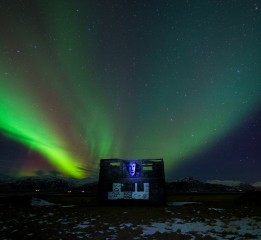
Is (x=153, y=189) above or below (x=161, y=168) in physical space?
below

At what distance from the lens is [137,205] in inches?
1272

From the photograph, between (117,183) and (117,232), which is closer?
(117,232)

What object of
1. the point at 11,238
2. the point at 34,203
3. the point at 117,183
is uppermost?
the point at 117,183

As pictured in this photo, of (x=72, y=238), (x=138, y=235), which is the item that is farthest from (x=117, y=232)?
(x=72, y=238)

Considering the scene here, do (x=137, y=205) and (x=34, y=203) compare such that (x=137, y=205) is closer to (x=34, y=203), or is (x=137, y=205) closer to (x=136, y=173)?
(x=136, y=173)

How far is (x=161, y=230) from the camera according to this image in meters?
13.9

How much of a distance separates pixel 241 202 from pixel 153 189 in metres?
12.5

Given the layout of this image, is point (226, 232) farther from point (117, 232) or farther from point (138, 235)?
point (117, 232)

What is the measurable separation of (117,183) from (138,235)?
20.8 metres

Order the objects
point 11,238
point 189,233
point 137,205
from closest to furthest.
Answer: point 11,238, point 189,233, point 137,205

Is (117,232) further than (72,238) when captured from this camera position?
Yes

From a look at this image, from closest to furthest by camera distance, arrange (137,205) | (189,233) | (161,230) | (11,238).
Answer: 1. (11,238)
2. (189,233)
3. (161,230)
4. (137,205)

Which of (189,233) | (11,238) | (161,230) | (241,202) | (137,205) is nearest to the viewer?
(11,238)

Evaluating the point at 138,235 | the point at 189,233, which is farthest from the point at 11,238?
the point at 189,233
